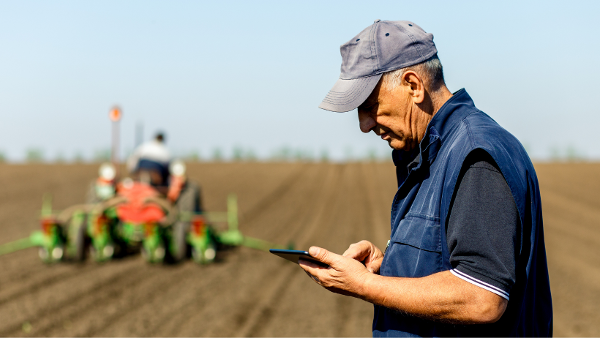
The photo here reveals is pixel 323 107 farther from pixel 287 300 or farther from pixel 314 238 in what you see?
pixel 314 238

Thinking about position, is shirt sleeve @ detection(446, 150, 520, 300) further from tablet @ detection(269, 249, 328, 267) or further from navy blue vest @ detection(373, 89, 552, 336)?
tablet @ detection(269, 249, 328, 267)

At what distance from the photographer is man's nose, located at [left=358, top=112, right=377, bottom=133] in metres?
1.70

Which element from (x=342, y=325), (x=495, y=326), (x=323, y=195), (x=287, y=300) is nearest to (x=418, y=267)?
(x=495, y=326)

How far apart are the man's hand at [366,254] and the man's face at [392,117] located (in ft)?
1.28

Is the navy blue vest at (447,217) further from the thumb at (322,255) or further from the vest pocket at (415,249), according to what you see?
the thumb at (322,255)

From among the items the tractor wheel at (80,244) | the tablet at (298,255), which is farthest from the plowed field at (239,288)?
the tablet at (298,255)

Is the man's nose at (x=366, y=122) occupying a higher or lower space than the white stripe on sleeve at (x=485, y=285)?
higher

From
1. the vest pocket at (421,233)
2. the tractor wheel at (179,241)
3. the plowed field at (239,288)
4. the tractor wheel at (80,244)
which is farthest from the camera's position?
the tractor wheel at (179,241)

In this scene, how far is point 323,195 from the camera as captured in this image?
18.7 meters

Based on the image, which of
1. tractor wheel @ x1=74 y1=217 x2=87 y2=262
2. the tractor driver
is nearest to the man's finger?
tractor wheel @ x1=74 y1=217 x2=87 y2=262

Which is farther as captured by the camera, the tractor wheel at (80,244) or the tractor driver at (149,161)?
the tractor driver at (149,161)

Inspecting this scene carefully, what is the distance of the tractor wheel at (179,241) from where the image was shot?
8.26 meters

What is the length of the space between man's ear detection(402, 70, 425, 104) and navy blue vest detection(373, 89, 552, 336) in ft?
0.23

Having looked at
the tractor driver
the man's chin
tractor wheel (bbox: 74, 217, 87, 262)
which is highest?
the man's chin
